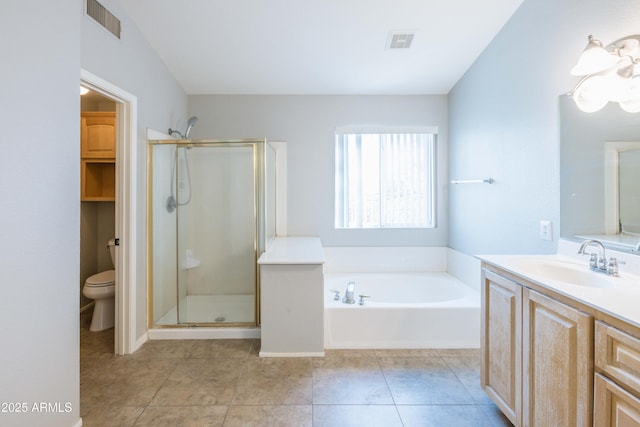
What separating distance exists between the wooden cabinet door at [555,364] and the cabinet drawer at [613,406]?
3 centimetres

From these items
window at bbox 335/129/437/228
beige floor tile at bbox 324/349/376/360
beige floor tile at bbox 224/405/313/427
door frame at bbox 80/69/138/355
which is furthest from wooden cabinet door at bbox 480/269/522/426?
door frame at bbox 80/69/138/355

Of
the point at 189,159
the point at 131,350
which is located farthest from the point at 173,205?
the point at 131,350

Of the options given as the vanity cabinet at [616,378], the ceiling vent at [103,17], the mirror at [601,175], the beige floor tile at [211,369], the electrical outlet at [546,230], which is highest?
the ceiling vent at [103,17]

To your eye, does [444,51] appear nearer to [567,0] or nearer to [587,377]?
[567,0]

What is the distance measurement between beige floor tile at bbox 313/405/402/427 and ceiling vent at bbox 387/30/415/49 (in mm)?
2693

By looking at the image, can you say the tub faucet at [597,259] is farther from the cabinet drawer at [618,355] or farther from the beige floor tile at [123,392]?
the beige floor tile at [123,392]

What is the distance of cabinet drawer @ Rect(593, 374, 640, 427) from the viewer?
961 mm

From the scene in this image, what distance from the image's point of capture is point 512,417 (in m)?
1.53

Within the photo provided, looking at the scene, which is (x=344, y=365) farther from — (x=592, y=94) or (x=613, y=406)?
(x=592, y=94)

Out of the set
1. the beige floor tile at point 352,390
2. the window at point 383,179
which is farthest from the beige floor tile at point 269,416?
the window at point 383,179

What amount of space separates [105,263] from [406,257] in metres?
3.45

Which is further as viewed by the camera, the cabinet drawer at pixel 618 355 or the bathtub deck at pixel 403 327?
the bathtub deck at pixel 403 327

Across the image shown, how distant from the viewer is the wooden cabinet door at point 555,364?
1131 mm

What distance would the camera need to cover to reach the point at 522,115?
7.52 ft
